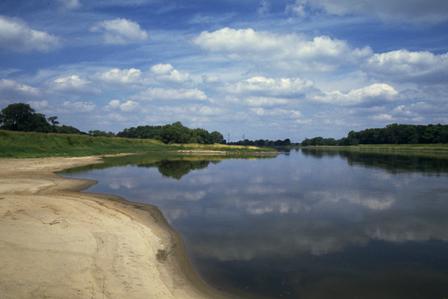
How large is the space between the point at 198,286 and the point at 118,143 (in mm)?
106232

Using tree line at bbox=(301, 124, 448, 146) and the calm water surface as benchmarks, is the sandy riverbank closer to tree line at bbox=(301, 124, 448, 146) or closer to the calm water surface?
the calm water surface

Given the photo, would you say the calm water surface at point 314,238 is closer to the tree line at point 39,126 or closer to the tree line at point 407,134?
the tree line at point 39,126

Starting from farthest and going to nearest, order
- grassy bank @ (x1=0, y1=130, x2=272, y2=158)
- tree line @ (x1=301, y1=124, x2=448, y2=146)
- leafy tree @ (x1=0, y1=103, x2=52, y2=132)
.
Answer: tree line @ (x1=301, y1=124, x2=448, y2=146)
leafy tree @ (x1=0, y1=103, x2=52, y2=132)
grassy bank @ (x1=0, y1=130, x2=272, y2=158)

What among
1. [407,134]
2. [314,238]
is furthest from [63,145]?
[407,134]

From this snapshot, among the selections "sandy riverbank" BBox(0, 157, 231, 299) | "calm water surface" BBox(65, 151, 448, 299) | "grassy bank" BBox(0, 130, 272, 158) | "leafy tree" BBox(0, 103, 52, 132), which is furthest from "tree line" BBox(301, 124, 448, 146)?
"sandy riverbank" BBox(0, 157, 231, 299)

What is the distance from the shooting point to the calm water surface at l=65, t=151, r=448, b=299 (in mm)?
10531

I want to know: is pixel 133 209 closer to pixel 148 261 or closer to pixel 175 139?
pixel 148 261

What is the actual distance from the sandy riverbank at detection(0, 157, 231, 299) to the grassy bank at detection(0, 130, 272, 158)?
45.2 metres

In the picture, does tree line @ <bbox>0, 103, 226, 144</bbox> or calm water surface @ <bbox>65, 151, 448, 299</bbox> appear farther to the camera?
tree line @ <bbox>0, 103, 226, 144</bbox>

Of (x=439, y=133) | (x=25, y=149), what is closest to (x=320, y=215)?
(x=25, y=149)

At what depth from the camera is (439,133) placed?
14938 cm

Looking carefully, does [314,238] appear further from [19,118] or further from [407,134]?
[407,134]

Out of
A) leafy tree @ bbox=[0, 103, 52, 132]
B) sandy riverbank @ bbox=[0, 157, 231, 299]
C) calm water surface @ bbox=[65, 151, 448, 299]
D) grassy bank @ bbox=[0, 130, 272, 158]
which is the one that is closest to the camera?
sandy riverbank @ bbox=[0, 157, 231, 299]

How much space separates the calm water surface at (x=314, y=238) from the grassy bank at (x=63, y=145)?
135 feet
